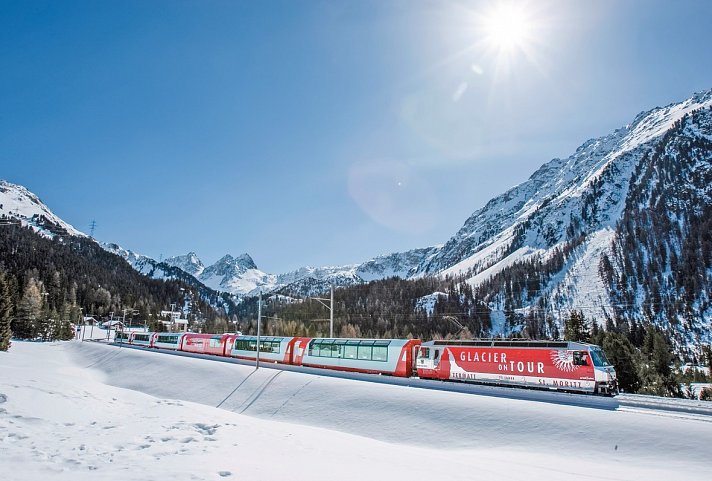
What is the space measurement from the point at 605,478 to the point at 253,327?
124 m

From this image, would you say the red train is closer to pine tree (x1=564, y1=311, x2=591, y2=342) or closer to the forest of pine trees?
pine tree (x1=564, y1=311, x2=591, y2=342)

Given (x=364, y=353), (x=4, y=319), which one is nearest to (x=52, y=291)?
(x=4, y=319)

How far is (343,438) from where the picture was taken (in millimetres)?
18734

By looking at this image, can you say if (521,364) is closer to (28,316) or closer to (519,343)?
(519,343)

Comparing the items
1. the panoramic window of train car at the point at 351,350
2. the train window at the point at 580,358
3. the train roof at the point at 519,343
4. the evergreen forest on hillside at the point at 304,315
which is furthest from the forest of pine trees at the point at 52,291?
the train window at the point at 580,358

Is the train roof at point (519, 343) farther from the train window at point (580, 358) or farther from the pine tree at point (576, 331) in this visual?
the pine tree at point (576, 331)

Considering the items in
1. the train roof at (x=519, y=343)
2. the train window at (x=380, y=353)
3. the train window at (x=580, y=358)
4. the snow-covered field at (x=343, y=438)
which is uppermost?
the train roof at (x=519, y=343)

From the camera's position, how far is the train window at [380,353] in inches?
1526

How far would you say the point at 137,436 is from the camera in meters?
13.4

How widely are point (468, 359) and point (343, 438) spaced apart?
17.6 m

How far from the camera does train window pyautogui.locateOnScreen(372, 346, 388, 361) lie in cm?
3875

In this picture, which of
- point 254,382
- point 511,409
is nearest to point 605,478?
point 511,409

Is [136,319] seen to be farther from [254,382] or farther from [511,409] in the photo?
[511,409]

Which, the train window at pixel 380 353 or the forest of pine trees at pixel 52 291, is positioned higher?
the forest of pine trees at pixel 52 291
